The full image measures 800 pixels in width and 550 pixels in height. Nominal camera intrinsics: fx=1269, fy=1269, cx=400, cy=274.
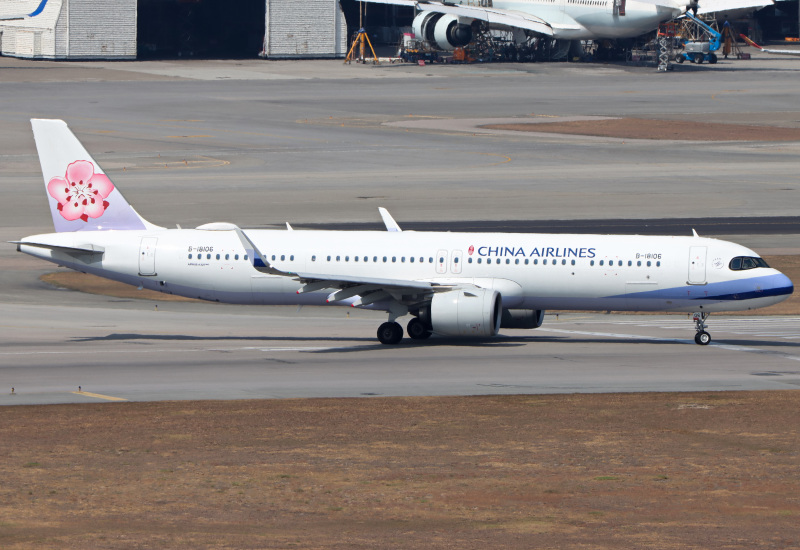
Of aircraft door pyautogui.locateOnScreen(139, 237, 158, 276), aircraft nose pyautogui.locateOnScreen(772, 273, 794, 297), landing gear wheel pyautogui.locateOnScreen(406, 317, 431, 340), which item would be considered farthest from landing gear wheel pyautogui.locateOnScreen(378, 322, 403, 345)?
aircraft nose pyautogui.locateOnScreen(772, 273, 794, 297)

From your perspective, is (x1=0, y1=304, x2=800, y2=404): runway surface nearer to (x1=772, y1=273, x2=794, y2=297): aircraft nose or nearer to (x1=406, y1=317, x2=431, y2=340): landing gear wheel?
(x1=406, y1=317, x2=431, y2=340): landing gear wheel

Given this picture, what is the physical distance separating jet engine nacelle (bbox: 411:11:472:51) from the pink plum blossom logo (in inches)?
4986

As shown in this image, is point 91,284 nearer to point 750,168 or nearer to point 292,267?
point 292,267

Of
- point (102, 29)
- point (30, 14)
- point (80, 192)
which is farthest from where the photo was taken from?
point (102, 29)

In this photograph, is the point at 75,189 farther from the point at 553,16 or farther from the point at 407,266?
the point at 553,16

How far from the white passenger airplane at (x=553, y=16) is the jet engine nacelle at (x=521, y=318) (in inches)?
4642

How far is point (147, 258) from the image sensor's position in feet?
165

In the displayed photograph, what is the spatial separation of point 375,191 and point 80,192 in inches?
1591

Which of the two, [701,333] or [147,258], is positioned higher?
[147,258]

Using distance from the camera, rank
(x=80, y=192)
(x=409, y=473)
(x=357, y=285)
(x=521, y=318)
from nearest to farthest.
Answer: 1. (x=409, y=473)
2. (x=357, y=285)
3. (x=521, y=318)
4. (x=80, y=192)

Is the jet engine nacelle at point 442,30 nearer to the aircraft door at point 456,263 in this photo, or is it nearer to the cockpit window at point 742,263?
the aircraft door at point 456,263

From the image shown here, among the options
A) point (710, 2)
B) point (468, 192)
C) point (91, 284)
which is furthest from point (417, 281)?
point (710, 2)

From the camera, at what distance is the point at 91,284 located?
2496 inches

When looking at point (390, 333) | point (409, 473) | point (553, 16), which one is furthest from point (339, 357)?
point (553, 16)
